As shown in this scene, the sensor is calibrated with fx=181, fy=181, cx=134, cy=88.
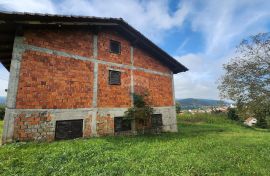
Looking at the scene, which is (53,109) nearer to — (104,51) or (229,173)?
(104,51)

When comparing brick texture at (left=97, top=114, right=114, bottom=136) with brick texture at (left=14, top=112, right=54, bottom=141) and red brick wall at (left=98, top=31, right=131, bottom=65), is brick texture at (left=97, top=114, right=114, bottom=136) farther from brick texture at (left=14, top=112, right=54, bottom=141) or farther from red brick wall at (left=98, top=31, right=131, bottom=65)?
red brick wall at (left=98, top=31, right=131, bottom=65)

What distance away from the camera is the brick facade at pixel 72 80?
7992 mm

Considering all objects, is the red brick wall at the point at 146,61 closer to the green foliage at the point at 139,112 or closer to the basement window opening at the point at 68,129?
the green foliage at the point at 139,112

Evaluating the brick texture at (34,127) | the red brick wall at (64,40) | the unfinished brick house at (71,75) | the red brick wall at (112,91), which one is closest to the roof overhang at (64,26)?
the unfinished brick house at (71,75)

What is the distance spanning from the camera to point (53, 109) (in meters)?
8.58

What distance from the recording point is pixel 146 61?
1352 cm

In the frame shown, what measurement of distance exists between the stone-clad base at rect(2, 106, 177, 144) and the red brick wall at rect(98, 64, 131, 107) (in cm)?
41

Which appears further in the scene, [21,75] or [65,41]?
[65,41]

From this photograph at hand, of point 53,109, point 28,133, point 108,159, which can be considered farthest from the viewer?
point 53,109

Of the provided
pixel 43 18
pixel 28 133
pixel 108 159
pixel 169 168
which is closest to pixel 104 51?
pixel 43 18

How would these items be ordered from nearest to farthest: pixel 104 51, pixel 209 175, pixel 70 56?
pixel 209 175 → pixel 70 56 → pixel 104 51

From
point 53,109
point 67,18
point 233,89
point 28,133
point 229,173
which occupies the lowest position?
point 229,173

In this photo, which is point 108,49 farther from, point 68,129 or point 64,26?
point 68,129

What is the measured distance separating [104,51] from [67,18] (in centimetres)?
286
